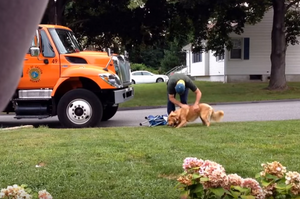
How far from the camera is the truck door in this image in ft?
30.0

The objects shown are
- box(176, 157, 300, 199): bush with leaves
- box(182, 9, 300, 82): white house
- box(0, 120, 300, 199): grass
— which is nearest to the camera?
box(176, 157, 300, 199): bush with leaves

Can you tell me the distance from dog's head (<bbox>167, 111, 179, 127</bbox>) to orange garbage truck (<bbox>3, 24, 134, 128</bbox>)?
143 centimetres

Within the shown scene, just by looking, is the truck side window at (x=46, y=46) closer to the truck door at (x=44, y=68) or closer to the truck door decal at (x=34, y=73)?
the truck door at (x=44, y=68)

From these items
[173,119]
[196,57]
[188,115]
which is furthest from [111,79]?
[196,57]

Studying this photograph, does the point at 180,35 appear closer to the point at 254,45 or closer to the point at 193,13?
the point at 193,13

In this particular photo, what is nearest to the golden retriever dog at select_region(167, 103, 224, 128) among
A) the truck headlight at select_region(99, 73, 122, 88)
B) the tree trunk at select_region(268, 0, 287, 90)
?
the truck headlight at select_region(99, 73, 122, 88)

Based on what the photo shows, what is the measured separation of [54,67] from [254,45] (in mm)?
21306

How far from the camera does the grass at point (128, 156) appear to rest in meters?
3.83

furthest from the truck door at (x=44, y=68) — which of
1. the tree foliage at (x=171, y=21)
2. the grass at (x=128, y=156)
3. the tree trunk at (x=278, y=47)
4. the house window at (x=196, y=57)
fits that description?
the house window at (x=196, y=57)

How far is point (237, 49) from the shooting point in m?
28.3

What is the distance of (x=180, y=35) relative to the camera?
878 inches

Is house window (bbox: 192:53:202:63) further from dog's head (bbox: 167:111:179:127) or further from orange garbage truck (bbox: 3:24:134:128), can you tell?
dog's head (bbox: 167:111:179:127)

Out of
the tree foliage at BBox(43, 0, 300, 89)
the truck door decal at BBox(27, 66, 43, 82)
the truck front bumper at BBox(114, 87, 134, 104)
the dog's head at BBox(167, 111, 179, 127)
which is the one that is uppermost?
the tree foliage at BBox(43, 0, 300, 89)

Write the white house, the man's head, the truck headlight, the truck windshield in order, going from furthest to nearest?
the white house, the truck windshield, the truck headlight, the man's head
